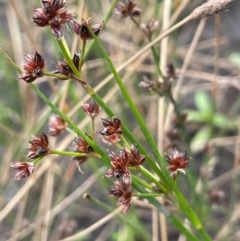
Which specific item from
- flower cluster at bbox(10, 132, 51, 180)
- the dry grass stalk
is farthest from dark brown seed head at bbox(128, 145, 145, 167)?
the dry grass stalk

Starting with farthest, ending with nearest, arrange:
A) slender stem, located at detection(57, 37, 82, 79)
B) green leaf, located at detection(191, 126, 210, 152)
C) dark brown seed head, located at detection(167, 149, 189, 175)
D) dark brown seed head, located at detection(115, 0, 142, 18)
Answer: green leaf, located at detection(191, 126, 210, 152), dark brown seed head, located at detection(115, 0, 142, 18), dark brown seed head, located at detection(167, 149, 189, 175), slender stem, located at detection(57, 37, 82, 79)

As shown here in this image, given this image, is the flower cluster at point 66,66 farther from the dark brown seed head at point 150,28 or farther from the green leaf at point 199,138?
the green leaf at point 199,138

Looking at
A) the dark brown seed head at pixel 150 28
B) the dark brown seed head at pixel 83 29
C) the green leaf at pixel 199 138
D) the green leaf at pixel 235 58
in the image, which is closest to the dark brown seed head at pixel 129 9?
the dark brown seed head at pixel 150 28

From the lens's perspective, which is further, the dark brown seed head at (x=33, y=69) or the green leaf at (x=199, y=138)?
the green leaf at (x=199, y=138)

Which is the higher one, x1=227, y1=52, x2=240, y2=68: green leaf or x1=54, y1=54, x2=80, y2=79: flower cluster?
→ x1=54, y1=54, x2=80, y2=79: flower cluster

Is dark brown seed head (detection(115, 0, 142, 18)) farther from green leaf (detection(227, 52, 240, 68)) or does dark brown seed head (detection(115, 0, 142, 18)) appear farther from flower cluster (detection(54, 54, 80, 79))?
green leaf (detection(227, 52, 240, 68))

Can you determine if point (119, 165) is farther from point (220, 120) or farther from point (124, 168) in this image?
point (220, 120)
